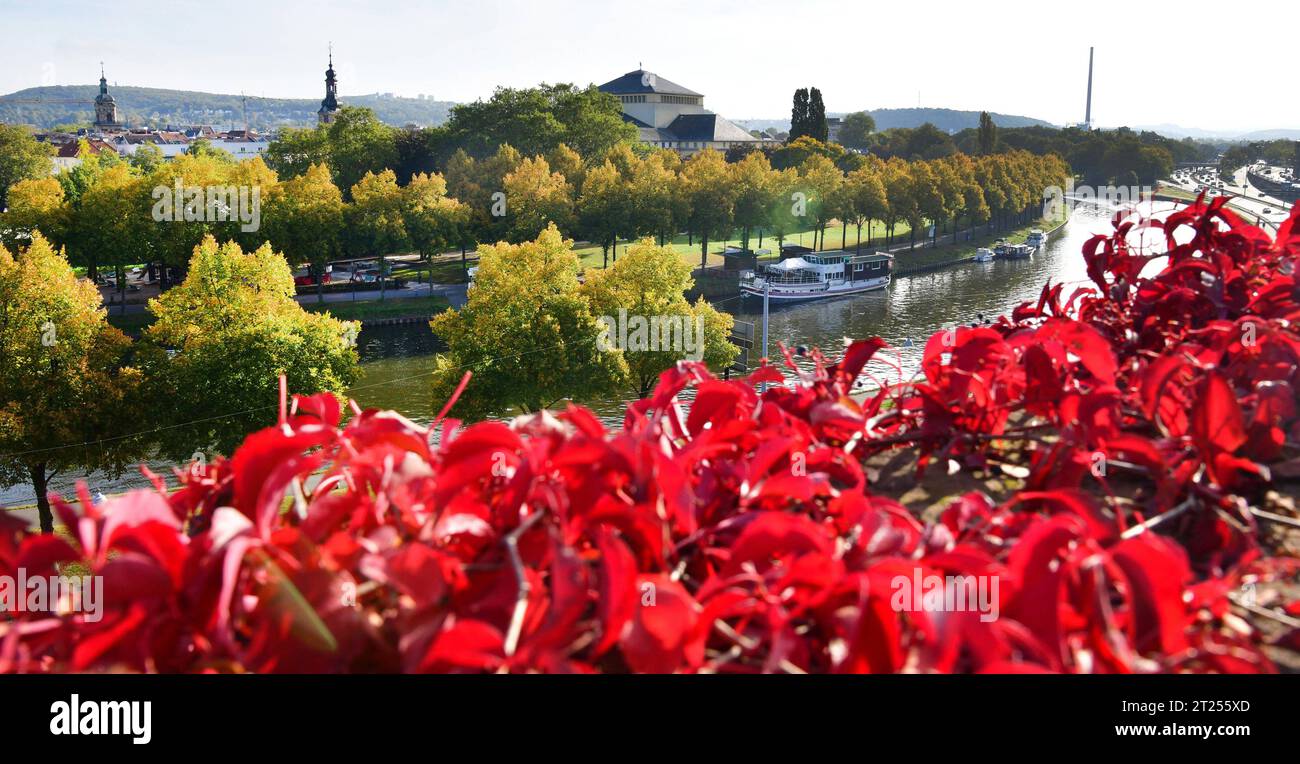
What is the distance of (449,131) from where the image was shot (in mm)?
70750

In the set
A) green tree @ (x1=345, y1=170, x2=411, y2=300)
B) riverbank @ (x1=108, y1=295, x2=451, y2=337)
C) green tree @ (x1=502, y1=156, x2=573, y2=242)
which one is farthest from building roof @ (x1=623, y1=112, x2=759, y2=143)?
riverbank @ (x1=108, y1=295, x2=451, y2=337)

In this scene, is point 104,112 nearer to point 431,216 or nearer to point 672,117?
point 672,117

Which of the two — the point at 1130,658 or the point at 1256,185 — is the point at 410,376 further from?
the point at 1256,185

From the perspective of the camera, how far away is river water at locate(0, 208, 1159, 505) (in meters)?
30.0

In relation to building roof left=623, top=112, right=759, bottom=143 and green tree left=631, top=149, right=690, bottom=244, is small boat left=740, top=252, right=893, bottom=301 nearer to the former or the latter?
green tree left=631, top=149, right=690, bottom=244

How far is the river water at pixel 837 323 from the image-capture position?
30.0 metres

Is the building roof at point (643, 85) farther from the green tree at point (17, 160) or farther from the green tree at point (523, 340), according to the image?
the green tree at point (523, 340)

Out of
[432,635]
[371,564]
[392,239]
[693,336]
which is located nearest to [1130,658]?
[432,635]

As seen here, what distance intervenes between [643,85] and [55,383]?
115m

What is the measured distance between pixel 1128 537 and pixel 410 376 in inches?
1349

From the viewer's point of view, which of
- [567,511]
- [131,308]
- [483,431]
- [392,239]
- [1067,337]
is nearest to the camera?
[567,511]

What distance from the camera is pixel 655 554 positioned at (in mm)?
2123

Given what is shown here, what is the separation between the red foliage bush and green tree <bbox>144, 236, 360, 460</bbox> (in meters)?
20.4

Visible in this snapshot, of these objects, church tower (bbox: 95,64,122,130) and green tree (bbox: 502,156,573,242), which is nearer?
green tree (bbox: 502,156,573,242)
